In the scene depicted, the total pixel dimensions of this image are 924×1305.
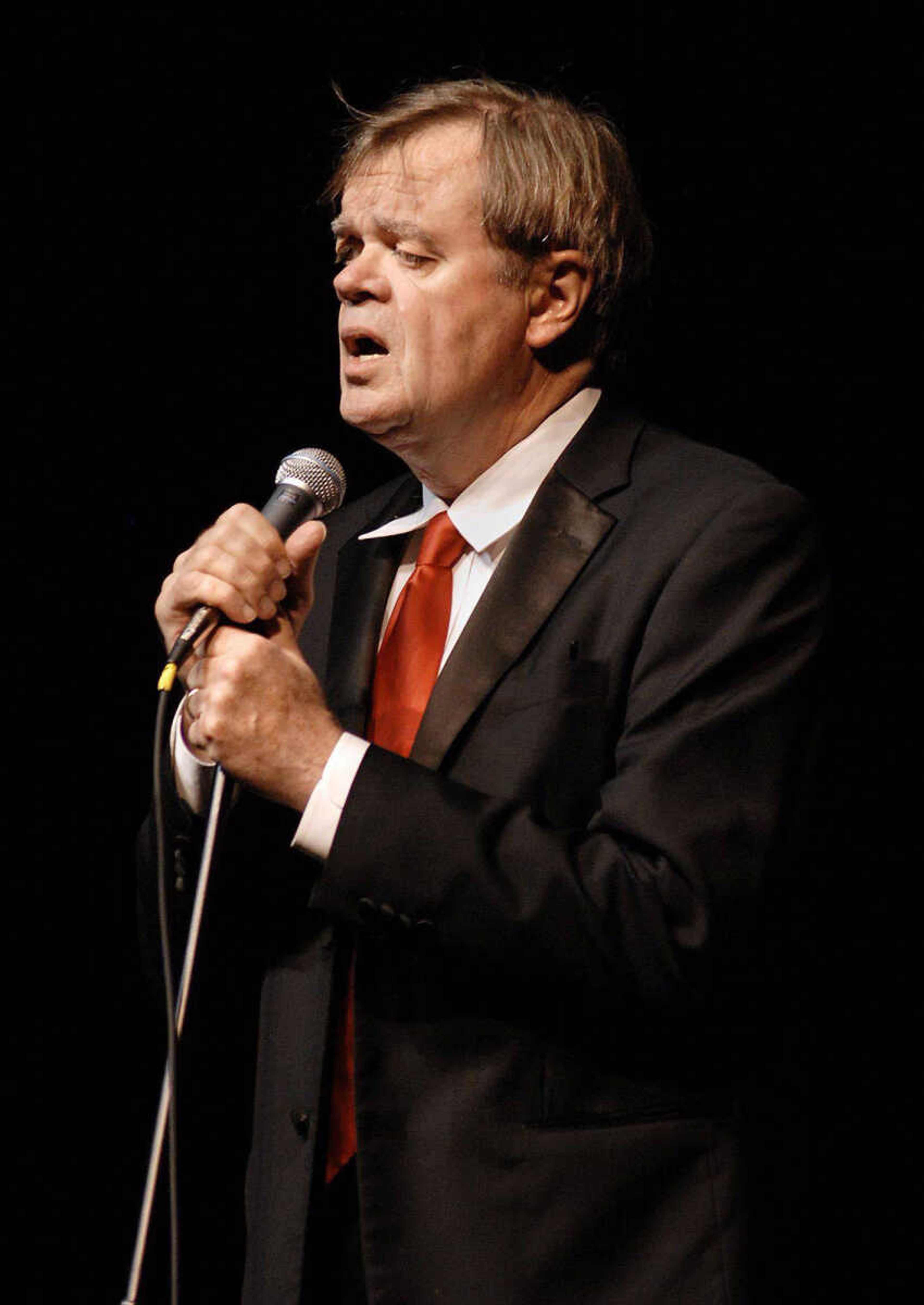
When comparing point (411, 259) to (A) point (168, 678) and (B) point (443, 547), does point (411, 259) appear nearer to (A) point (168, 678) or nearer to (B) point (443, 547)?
(B) point (443, 547)

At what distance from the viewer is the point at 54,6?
2.34 meters

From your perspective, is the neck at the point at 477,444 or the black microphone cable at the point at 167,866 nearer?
the black microphone cable at the point at 167,866

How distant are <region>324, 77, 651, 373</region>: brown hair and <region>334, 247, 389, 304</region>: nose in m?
0.16

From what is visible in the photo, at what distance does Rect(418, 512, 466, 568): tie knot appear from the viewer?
175 centimetres

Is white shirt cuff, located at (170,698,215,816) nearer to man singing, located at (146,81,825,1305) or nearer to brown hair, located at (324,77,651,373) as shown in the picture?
man singing, located at (146,81,825,1305)

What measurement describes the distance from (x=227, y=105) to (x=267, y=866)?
4.74 ft

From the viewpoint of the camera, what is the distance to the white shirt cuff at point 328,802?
139 cm

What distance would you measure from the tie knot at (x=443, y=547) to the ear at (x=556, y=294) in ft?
0.94

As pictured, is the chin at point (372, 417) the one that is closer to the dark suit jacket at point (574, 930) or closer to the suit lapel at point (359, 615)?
the suit lapel at point (359, 615)

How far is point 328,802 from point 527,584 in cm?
36

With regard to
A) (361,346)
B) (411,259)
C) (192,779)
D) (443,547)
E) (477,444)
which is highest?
(411,259)

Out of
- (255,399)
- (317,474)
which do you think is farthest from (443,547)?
(255,399)

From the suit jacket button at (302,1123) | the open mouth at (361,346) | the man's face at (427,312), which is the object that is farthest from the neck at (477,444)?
the suit jacket button at (302,1123)

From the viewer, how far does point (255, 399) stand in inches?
98.7
